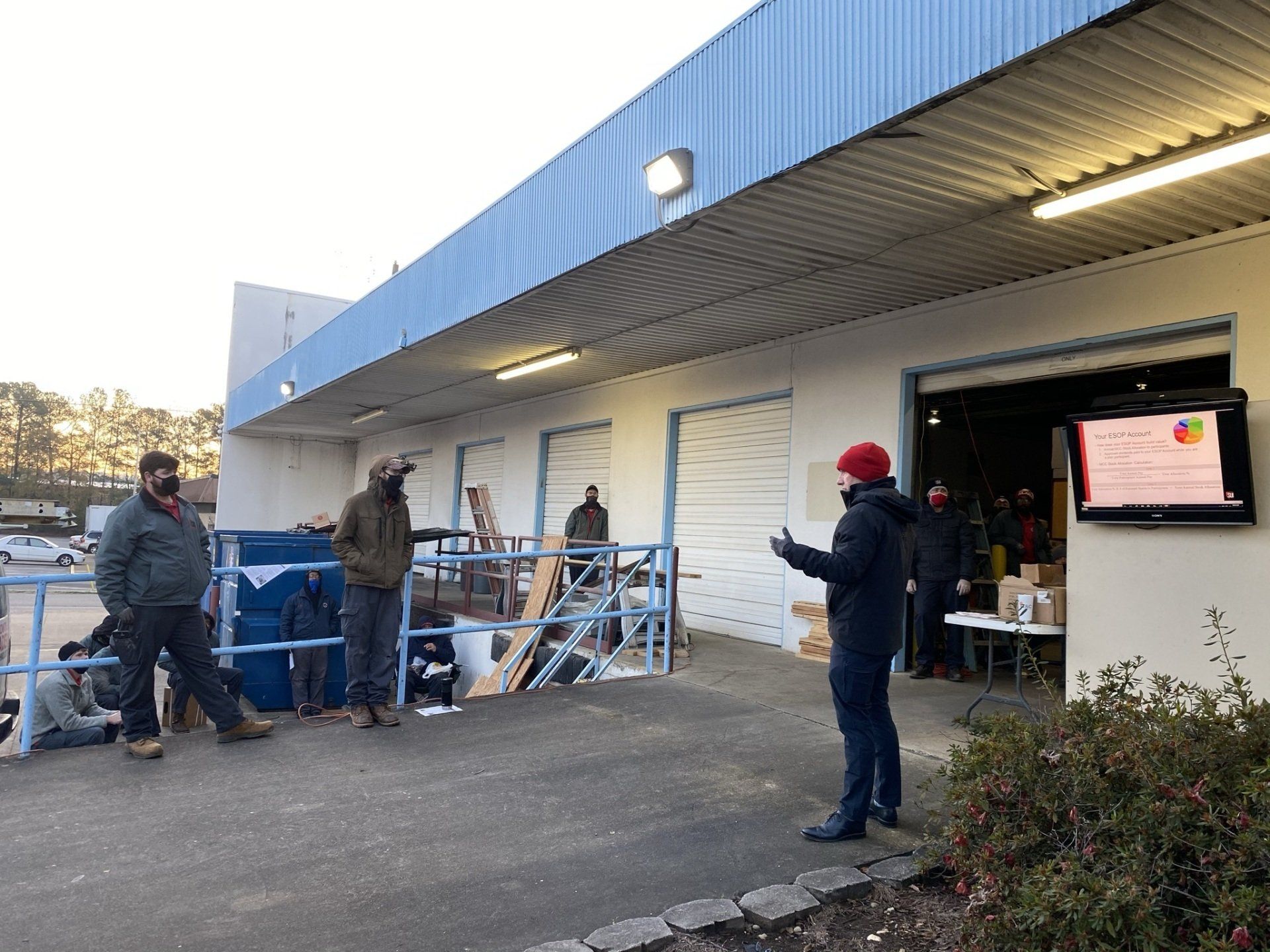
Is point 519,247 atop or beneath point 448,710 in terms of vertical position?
atop

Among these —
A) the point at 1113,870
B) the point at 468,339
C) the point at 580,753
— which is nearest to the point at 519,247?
the point at 468,339

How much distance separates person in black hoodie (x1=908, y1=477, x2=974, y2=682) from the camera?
7.39 metres

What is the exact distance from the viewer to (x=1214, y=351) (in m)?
5.79

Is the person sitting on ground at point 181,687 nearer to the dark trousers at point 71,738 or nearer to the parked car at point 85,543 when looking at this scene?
the dark trousers at point 71,738

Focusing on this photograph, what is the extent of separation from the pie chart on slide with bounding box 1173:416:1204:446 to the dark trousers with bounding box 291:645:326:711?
7.67 metres

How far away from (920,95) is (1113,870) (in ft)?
11.3

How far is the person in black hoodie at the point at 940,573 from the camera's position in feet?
24.2

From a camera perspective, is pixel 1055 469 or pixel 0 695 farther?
pixel 1055 469

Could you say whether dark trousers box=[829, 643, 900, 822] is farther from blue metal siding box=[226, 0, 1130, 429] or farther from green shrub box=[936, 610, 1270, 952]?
blue metal siding box=[226, 0, 1130, 429]

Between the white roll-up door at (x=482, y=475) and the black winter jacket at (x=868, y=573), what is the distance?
461 inches

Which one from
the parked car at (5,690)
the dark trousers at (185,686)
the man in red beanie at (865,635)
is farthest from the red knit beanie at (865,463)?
the parked car at (5,690)

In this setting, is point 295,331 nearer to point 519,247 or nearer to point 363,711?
point 519,247

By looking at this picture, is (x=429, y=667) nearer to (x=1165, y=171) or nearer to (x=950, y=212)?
(x=950, y=212)

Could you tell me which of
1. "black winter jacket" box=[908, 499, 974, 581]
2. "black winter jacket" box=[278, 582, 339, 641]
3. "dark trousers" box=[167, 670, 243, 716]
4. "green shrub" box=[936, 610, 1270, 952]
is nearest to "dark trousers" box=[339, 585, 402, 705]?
"dark trousers" box=[167, 670, 243, 716]
